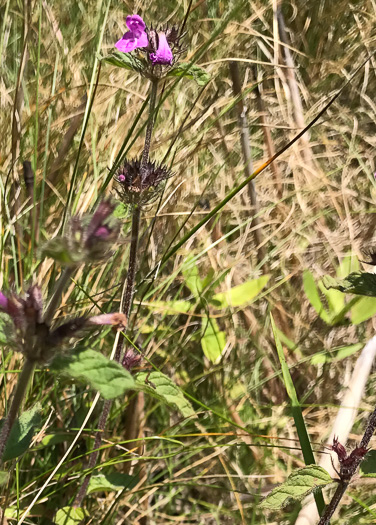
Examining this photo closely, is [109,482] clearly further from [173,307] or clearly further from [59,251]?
[59,251]

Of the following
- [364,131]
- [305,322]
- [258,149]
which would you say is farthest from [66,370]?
[364,131]

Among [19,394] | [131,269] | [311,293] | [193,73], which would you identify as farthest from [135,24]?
[311,293]

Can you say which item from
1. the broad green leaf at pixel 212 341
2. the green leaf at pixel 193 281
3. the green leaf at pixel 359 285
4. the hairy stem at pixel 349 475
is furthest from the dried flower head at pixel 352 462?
the green leaf at pixel 193 281

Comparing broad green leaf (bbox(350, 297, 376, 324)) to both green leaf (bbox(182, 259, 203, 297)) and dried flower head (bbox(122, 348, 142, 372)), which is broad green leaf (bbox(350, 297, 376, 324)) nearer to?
green leaf (bbox(182, 259, 203, 297))

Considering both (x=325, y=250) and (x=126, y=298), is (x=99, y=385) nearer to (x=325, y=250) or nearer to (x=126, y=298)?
(x=126, y=298)

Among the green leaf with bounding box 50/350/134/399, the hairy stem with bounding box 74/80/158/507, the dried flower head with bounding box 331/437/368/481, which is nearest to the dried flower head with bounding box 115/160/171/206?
the hairy stem with bounding box 74/80/158/507

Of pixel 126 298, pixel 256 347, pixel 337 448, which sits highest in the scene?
pixel 126 298

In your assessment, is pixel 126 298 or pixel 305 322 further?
pixel 305 322

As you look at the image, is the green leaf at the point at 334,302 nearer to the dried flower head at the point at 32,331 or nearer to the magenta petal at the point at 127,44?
the magenta petal at the point at 127,44
